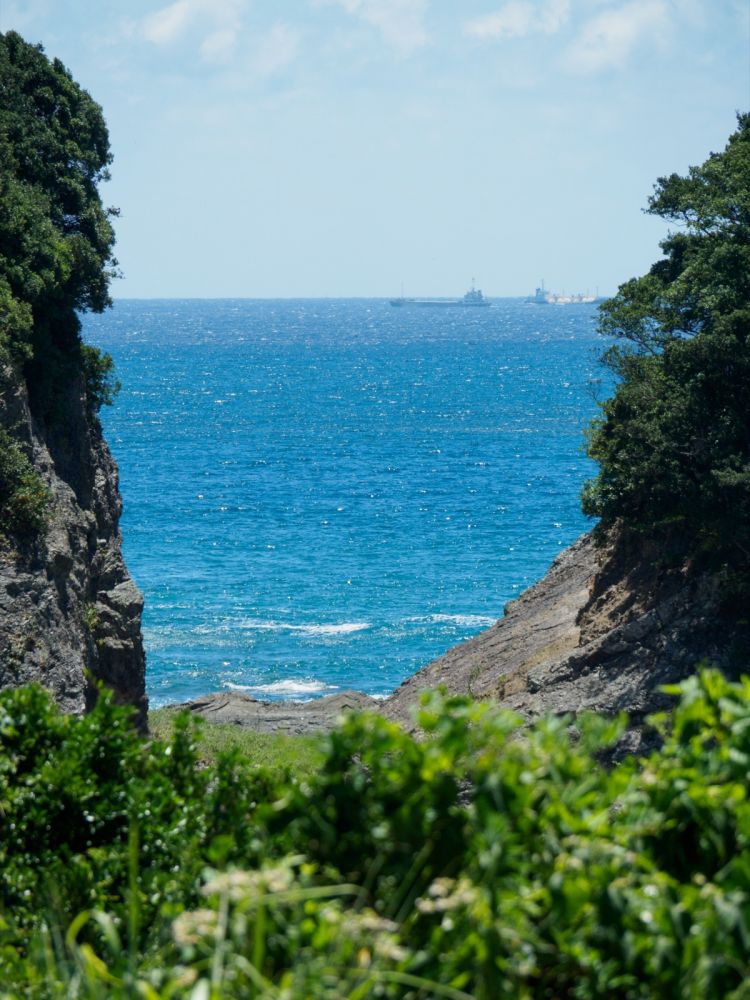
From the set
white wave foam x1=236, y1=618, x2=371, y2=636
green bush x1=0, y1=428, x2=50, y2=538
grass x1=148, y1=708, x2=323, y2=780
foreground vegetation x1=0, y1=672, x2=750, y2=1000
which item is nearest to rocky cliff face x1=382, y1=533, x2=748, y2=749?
grass x1=148, y1=708, x2=323, y2=780

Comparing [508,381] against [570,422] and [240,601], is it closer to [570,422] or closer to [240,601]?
[570,422]

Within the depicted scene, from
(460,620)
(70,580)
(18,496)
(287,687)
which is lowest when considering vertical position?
(287,687)

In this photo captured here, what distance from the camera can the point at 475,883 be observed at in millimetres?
7027

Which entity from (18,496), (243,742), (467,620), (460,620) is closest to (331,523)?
(460,620)

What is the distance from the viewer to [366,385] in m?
154

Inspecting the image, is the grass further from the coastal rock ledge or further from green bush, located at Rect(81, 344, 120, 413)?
green bush, located at Rect(81, 344, 120, 413)

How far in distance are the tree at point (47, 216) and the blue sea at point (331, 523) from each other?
1399 cm

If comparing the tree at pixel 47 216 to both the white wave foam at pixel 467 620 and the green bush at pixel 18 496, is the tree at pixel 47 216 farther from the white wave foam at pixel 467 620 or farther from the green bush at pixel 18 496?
the white wave foam at pixel 467 620

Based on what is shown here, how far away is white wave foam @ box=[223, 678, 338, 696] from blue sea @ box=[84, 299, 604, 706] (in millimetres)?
83

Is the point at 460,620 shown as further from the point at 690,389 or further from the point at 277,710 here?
the point at 690,389

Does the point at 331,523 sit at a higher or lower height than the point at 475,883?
lower

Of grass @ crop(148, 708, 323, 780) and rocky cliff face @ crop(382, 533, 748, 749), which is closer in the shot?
rocky cliff face @ crop(382, 533, 748, 749)

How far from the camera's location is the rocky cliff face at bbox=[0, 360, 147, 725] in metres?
23.0

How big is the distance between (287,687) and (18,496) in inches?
942
